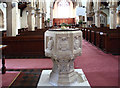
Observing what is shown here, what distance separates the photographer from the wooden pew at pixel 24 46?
6.34 meters

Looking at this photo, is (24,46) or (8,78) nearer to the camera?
(8,78)

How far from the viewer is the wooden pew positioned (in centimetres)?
634

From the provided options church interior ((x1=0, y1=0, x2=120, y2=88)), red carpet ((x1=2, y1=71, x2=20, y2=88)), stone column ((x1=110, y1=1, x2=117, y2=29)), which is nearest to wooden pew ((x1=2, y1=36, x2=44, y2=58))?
church interior ((x1=0, y1=0, x2=120, y2=88))

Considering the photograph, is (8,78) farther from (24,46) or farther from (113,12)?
(113,12)

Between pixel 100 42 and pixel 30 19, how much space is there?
8.35m

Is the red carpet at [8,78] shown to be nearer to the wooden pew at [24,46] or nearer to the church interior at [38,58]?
the church interior at [38,58]

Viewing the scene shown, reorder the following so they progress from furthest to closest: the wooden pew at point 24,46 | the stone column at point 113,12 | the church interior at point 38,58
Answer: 1. the stone column at point 113,12
2. the wooden pew at point 24,46
3. the church interior at point 38,58

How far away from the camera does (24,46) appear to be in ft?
21.0

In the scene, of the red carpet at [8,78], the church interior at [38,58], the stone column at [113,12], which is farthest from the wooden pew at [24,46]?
the stone column at [113,12]

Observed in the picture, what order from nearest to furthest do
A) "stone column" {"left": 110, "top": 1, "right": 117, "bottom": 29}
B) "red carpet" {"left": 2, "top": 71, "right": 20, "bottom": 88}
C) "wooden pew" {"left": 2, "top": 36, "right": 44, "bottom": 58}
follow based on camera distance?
"red carpet" {"left": 2, "top": 71, "right": 20, "bottom": 88} < "wooden pew" {"left": 2, "top": 36, "right": 44, "bottom": 58} < "stone column" {"left": 110, "top": 1, "right": 117, "bottom": 29}

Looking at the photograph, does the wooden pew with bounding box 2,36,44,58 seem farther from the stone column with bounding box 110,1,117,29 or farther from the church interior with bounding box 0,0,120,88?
the stone column with bounding box 110,1,117,29

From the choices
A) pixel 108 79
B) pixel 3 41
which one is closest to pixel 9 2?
pixel 3 41

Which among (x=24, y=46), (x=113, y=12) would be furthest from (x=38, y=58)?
(x=113, y=12)

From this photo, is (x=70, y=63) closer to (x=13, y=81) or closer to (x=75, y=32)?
(x=75, y=32)
